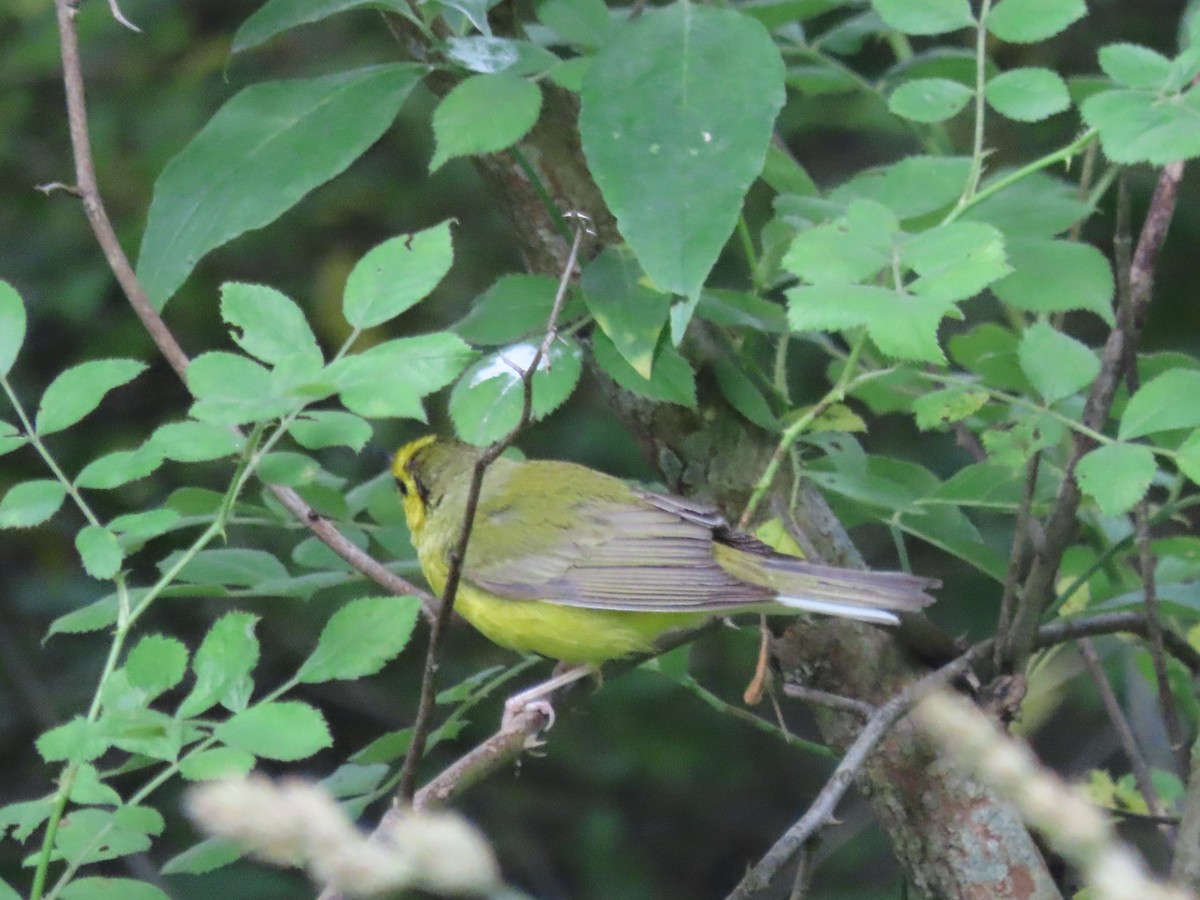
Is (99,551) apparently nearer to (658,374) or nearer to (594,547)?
(658,374)

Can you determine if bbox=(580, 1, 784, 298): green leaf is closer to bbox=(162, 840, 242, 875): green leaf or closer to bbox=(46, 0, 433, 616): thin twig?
bbox=(46, 0, 433, 616): thin twig

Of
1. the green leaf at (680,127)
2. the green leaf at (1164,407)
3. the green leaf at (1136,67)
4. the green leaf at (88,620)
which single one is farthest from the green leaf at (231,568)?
the green leaf at (1136,67)

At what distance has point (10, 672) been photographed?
465 cm

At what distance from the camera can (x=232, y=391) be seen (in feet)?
4.38

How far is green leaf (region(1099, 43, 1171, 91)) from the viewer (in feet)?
5.28

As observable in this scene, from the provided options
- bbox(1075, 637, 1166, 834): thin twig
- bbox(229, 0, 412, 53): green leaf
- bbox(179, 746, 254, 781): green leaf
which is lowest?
bbox(1075, 637, 1166, 834): thin twig

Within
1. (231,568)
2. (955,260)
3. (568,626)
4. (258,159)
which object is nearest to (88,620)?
(231,568)

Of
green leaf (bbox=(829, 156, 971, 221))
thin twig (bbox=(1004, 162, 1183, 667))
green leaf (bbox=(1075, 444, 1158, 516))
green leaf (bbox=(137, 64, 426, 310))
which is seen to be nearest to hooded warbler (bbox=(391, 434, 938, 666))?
thin twig (bbox=(1004, 162, 1183, 667))

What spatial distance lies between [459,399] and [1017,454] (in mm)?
705

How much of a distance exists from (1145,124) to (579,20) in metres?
0.73

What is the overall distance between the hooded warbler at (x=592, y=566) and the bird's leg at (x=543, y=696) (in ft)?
0.13

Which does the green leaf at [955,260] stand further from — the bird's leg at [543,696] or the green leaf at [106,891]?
the green leaf at [106,891]

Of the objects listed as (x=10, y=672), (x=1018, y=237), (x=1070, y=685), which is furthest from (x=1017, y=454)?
(x=10, y=672)

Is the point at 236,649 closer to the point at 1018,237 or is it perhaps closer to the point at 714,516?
the point at 714,516
